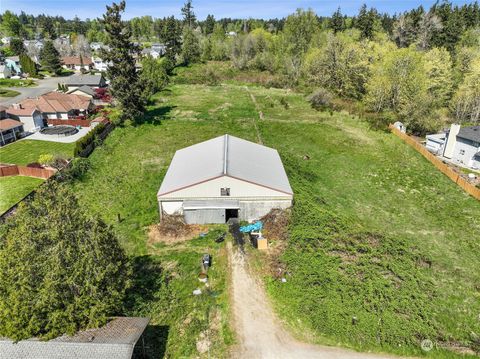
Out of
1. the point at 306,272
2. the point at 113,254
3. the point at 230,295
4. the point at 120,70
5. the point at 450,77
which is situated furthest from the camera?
the point at 450,77

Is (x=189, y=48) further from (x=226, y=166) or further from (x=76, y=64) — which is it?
(x=226, y=166)

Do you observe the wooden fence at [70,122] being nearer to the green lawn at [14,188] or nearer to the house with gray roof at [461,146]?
the green lawn at [14,188]

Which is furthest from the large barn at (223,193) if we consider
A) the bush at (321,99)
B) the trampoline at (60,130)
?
the bush at (321,99)

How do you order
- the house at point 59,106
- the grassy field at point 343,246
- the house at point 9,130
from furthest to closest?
the house at point 59,106 < the house at point 9,130 < the grassy field at point 343,246

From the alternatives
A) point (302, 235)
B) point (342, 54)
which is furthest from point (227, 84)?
point (302, 235)

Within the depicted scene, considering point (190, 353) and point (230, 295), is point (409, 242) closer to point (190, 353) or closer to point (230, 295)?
point (230, 295)

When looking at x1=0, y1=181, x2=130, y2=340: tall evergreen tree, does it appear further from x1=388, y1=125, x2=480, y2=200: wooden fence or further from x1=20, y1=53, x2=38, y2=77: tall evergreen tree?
x1=20, y1=53, x2=38, y2=77: tall evergreen tree
